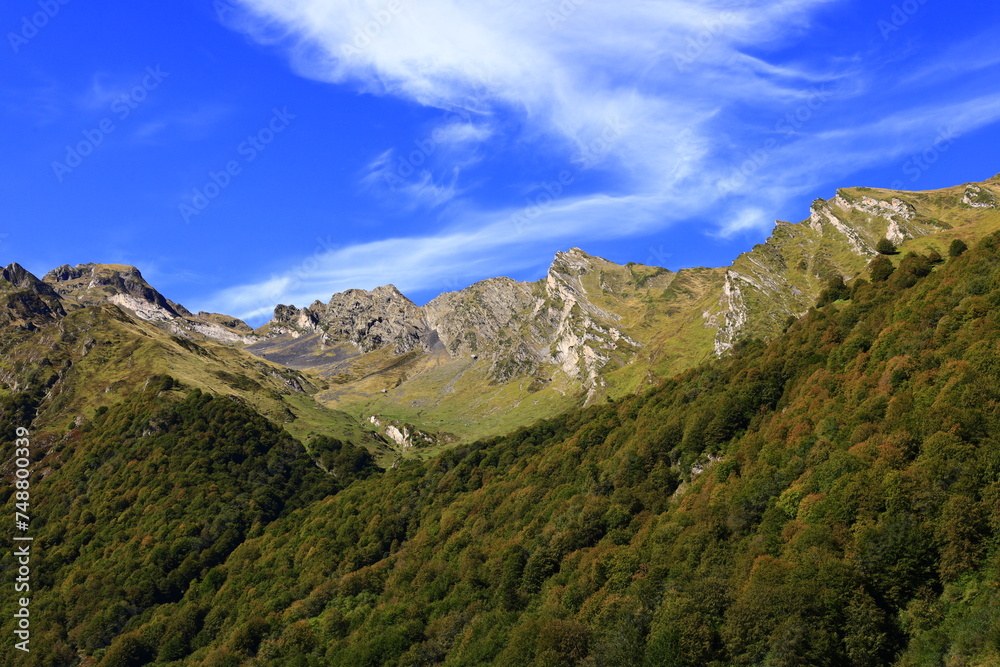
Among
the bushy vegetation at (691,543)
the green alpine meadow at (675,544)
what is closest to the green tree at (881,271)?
the bushy vegetation at (691,543)

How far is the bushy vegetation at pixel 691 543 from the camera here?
5869 cm

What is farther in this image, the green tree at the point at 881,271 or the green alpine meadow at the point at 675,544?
Result: the green tree at the point at 881,271

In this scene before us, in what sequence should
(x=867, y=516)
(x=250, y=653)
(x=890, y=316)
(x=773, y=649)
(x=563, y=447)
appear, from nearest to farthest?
1. (x=773, y=649)
2. (x=867, y=516)
3. (x=890, y=316)
4. (x=250, y=653)
5. (x=563, y=447)

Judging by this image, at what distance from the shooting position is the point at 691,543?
76.9 meters

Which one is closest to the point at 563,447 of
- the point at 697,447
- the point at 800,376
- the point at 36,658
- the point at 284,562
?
the point at 697,447

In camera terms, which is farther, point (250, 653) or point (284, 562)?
point (284, 562)

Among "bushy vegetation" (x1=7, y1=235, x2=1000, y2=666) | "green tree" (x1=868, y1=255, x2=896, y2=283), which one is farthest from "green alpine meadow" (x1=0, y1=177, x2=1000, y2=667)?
"green tree" (x1=868, y1=255, x2=896, y2=283)

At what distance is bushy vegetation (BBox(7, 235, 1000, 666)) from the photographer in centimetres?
5869

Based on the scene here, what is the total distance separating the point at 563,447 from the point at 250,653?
73.7m

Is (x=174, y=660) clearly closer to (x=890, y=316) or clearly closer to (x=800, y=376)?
(x=800, y=376)

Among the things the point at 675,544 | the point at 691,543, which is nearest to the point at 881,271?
the point at 675,544

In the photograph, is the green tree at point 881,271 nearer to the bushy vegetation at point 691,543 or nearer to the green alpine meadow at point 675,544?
the bushy vegetation at point 691,543

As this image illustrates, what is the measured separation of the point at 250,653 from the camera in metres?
121

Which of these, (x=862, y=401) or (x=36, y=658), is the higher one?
(x=862, y=401)
